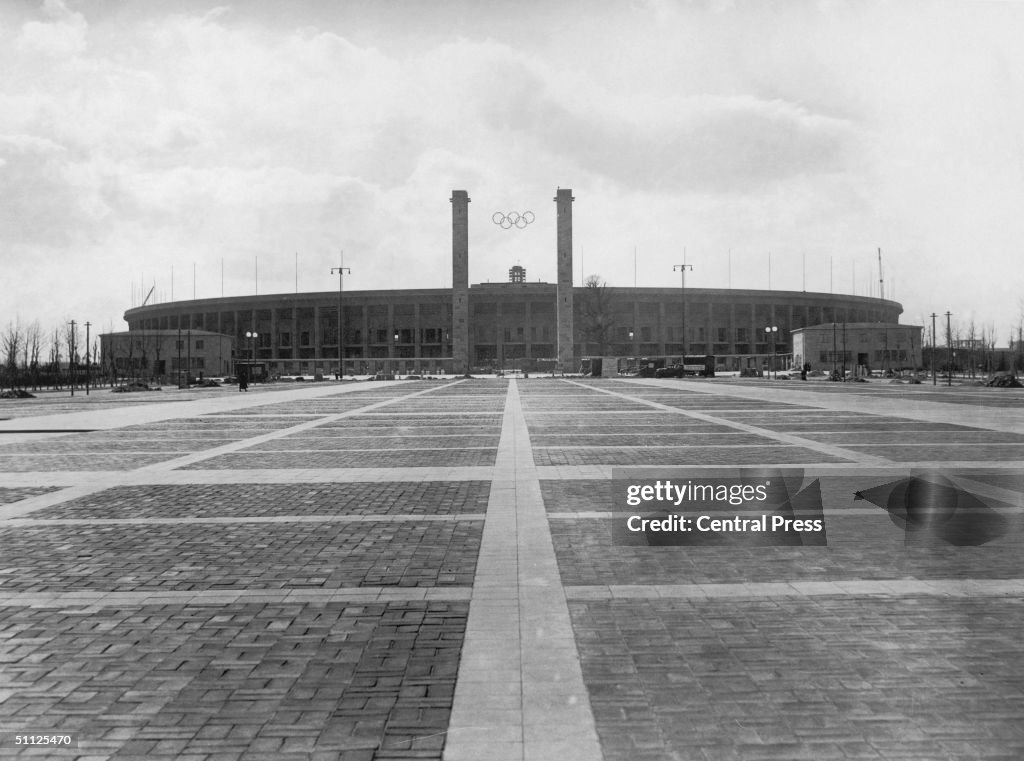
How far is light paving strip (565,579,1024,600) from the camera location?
602cm

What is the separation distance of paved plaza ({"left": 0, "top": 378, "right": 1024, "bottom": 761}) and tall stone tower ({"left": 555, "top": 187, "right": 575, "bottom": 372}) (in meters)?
94.1

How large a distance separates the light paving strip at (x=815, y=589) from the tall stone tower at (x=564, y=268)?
99.2 m

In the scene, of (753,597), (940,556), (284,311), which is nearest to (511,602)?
(753,597)

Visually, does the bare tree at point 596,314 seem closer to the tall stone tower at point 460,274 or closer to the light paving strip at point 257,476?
the tall stone tower at point 460,274

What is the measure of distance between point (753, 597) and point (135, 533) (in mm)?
6350

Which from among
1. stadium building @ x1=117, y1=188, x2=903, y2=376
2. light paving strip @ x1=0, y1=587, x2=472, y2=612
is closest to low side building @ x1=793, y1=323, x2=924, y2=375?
stadium building @ x1=117, y1=188, x2=903, y2=376

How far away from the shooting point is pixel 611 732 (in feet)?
12.6

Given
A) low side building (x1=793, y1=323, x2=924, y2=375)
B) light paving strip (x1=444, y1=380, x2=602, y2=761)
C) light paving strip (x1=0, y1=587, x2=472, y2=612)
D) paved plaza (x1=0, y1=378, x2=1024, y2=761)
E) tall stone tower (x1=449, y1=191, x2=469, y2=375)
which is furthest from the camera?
tall stone tower (x1=449, y1=191, x2=469, y2=375)

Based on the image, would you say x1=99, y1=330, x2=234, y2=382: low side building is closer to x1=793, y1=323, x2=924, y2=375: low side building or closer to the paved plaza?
x1=793, y1=323, x2=924, y2=375: low side building

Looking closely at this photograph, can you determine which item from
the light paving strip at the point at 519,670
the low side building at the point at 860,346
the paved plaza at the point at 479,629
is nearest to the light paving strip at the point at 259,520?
the paved plaza at the point at 479,629

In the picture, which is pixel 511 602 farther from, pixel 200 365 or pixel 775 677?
pixel 200 365

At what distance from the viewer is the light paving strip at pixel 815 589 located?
602 centimetres

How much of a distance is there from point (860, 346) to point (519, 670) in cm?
10876

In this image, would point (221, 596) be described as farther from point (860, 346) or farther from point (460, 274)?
point (860, 346)
